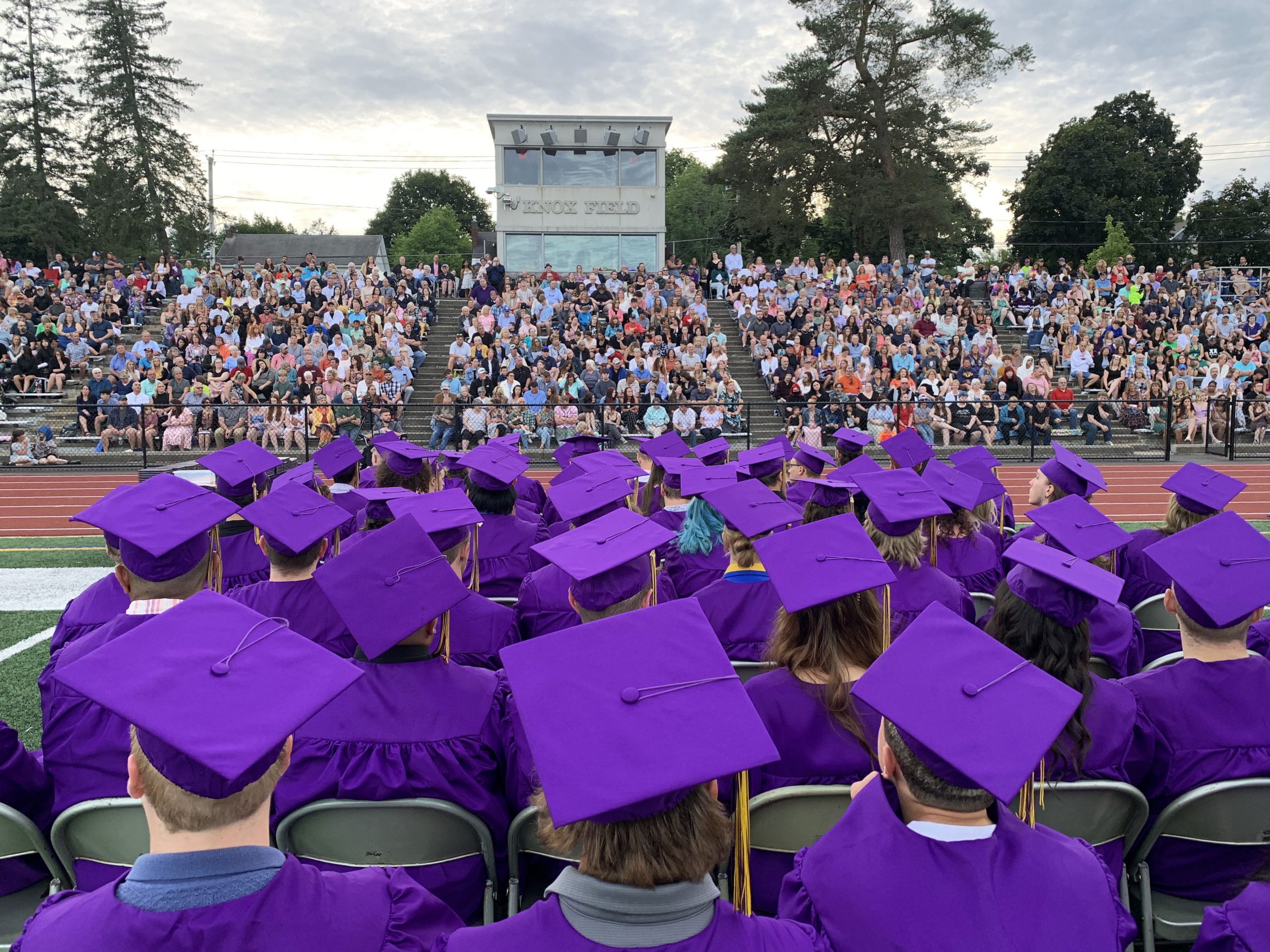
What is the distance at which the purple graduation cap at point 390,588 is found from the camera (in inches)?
108

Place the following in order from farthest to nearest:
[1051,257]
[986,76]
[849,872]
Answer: [1051,257]
[986,76]
[849,872]

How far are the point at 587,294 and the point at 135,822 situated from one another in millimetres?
21298

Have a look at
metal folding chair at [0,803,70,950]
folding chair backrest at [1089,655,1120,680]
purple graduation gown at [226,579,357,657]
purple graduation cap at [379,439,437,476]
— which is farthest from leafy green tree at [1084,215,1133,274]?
metal folding chair at [0,803,70,950]

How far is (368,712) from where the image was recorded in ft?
8.55

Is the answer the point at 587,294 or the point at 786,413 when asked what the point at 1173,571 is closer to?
the point at 786,413

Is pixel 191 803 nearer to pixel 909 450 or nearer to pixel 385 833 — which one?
pixel 385 833

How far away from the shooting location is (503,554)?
18.6 ft

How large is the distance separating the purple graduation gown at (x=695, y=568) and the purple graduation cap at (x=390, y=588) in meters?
2.39

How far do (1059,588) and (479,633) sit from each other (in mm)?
2334

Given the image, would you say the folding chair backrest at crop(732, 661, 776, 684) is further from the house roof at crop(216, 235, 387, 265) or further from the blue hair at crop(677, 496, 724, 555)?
the house roof at crop(216, 235, 387, 265)

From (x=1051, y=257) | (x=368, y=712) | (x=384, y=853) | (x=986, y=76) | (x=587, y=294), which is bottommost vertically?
(x=384, y=853)

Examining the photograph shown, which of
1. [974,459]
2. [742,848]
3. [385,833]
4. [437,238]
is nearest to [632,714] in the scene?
[742,848]

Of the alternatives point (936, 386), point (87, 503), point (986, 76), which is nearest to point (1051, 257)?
point (986, 76)

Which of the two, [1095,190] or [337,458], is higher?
[1095,190]
